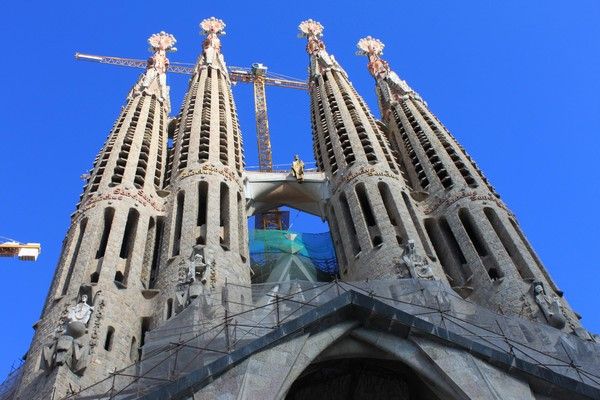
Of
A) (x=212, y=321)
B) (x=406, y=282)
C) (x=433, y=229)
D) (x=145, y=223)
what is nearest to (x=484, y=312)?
(x=406, y=282)

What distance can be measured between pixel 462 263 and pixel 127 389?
13200mm

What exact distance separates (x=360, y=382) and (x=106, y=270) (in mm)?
8890

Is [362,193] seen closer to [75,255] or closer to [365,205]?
[365,205]

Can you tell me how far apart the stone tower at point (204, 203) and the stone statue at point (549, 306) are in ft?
26.6

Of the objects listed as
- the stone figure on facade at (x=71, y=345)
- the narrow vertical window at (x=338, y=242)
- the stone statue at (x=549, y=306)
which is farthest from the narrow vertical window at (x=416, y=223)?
the stone figure on facade at (x=71, y=345)

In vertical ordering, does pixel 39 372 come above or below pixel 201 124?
below

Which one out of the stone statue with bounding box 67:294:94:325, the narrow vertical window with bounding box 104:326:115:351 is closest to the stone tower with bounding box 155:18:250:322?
the narrow vertical window with bounding box 104:326:115:351

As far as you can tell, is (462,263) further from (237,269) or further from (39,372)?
(39,372)

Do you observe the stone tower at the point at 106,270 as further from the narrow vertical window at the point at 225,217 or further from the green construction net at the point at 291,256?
the green construction net at the point at 291,256

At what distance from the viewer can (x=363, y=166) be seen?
3055 centimetres

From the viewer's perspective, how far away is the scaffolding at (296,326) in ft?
52.4

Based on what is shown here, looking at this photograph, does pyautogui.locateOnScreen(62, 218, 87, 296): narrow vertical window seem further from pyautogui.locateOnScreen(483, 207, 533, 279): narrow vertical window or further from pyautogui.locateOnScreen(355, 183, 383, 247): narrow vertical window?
pyautogui.locateOnScreen(483, 207, 533, 279): narrow vertical window

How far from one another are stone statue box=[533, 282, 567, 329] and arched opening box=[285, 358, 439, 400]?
5.95 m

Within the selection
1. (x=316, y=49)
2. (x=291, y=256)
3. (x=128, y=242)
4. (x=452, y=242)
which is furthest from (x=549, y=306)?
(x=316, y=49)
